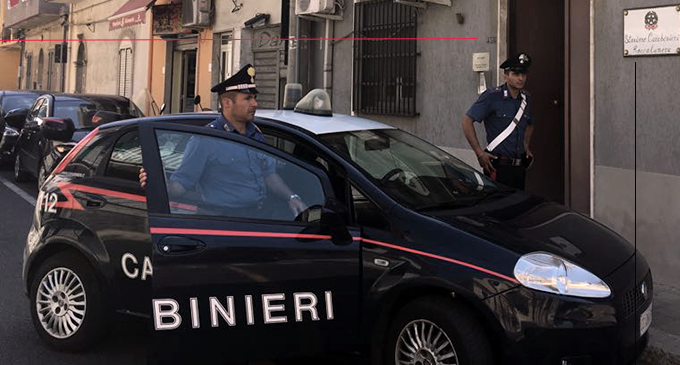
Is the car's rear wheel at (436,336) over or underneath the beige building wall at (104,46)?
underneath

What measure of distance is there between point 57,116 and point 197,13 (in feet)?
16.2

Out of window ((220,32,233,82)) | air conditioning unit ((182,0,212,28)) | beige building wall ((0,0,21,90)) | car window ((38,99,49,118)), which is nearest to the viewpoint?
car window ((38,99,49,118))

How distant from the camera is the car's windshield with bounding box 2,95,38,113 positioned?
14.4 meters

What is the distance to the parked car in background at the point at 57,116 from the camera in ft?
33.5

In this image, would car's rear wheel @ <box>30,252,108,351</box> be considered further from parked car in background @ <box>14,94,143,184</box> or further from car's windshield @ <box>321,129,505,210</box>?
parked car in background @ <box>14,94,143,184</box>

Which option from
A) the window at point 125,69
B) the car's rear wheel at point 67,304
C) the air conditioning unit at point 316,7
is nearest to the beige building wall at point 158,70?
the window at point 125,69

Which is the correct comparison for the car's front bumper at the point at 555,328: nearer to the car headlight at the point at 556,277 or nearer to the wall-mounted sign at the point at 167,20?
the car headlight at the point at 556,277

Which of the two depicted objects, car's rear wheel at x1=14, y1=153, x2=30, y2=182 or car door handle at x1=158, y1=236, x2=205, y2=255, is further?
car's rear wheel at x1=14, y1=153, x2=30, y2=182

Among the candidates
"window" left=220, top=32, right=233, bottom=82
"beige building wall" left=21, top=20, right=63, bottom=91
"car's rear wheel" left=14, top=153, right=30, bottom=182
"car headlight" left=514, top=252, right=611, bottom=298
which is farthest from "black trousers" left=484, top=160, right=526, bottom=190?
"beige building wall" left=21, top=20, right=63, bottom=91

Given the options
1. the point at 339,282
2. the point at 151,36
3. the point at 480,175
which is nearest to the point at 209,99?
the point at 151,36

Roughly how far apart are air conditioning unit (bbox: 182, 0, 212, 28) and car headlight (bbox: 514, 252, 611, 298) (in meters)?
12.6

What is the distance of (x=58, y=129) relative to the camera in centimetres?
935

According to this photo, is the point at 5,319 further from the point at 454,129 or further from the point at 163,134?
the point at 454,129

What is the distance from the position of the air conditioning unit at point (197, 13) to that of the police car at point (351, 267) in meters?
11.0
